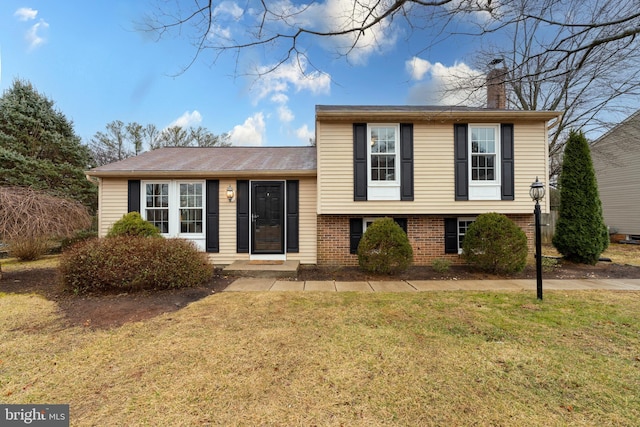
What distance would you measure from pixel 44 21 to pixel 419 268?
11488mm

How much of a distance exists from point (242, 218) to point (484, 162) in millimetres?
6817

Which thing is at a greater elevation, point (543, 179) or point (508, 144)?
point (508, 144)

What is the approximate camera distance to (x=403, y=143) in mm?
7254

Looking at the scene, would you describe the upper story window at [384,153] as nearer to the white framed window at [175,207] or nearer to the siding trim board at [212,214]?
the siding trim board at [212,214]

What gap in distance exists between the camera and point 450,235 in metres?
7.75

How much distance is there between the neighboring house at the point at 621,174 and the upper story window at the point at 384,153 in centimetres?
1400

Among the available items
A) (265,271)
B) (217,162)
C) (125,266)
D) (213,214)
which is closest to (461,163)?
(265,271)

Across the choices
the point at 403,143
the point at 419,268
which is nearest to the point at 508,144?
the point at 403,143

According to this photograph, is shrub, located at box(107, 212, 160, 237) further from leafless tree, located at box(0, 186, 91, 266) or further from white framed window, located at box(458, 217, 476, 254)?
white framed window, located at box(458, 217, 476, 254)

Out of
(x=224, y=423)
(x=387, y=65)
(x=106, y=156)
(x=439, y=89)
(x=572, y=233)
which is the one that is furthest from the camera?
(x=106, y=156)

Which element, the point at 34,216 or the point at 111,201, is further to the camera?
the point at 111,201

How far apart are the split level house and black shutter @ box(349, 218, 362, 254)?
3 centimetres

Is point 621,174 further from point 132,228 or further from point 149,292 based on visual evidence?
point 132,228

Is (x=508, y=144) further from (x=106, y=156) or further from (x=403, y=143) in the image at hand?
(x=106, y=156)
